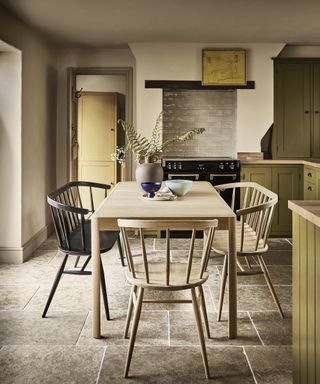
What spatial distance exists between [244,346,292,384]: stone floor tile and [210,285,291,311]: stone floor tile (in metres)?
0.70

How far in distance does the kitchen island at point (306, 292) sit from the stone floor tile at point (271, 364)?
330 millimetres

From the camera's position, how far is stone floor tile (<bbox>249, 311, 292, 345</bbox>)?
2930mm

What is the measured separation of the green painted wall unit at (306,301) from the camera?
1.79m

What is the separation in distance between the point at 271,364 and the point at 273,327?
1.79 ft

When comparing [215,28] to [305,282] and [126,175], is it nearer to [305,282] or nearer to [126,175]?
[126,175]

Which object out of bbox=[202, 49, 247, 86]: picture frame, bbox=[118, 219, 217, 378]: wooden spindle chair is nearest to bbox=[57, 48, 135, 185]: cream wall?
bbox=[202, 49, 247, 86]: picture frame

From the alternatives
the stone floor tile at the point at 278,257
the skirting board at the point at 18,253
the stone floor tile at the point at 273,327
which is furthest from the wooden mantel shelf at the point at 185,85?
the stone floor tile at the point at 273,327

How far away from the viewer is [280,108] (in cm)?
630

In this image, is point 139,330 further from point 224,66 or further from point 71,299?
point 224,66

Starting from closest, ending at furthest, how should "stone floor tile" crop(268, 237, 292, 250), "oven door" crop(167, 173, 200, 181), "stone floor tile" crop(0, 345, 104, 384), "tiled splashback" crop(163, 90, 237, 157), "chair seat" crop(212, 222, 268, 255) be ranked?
"stone floor tile" crop(0, 345, 104, 384) → "chair seat" crop(212, 222, 268, 255) → "stone floor tile" crop(268, 237, 292, 250) → "oven door" crop(167, 173, 200, 181) → "tiled splashback" crop(163, 90, 237, 157)

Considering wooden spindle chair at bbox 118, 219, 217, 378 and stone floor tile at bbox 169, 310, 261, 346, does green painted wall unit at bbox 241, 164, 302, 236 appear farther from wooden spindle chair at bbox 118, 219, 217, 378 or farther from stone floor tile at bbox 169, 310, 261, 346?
wooden spindle chair at bbox 118, 219, 217, 378

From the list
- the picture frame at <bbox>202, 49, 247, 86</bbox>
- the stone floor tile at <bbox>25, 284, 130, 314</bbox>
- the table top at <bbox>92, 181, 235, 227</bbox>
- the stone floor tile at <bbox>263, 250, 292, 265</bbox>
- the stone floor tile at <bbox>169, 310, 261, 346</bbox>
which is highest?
the picture frame at <bbox>202, 49, 247, 86</bbox>

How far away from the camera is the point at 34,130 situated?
5.38 metres

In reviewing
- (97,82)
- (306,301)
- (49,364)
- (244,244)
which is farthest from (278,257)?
(97,82)
